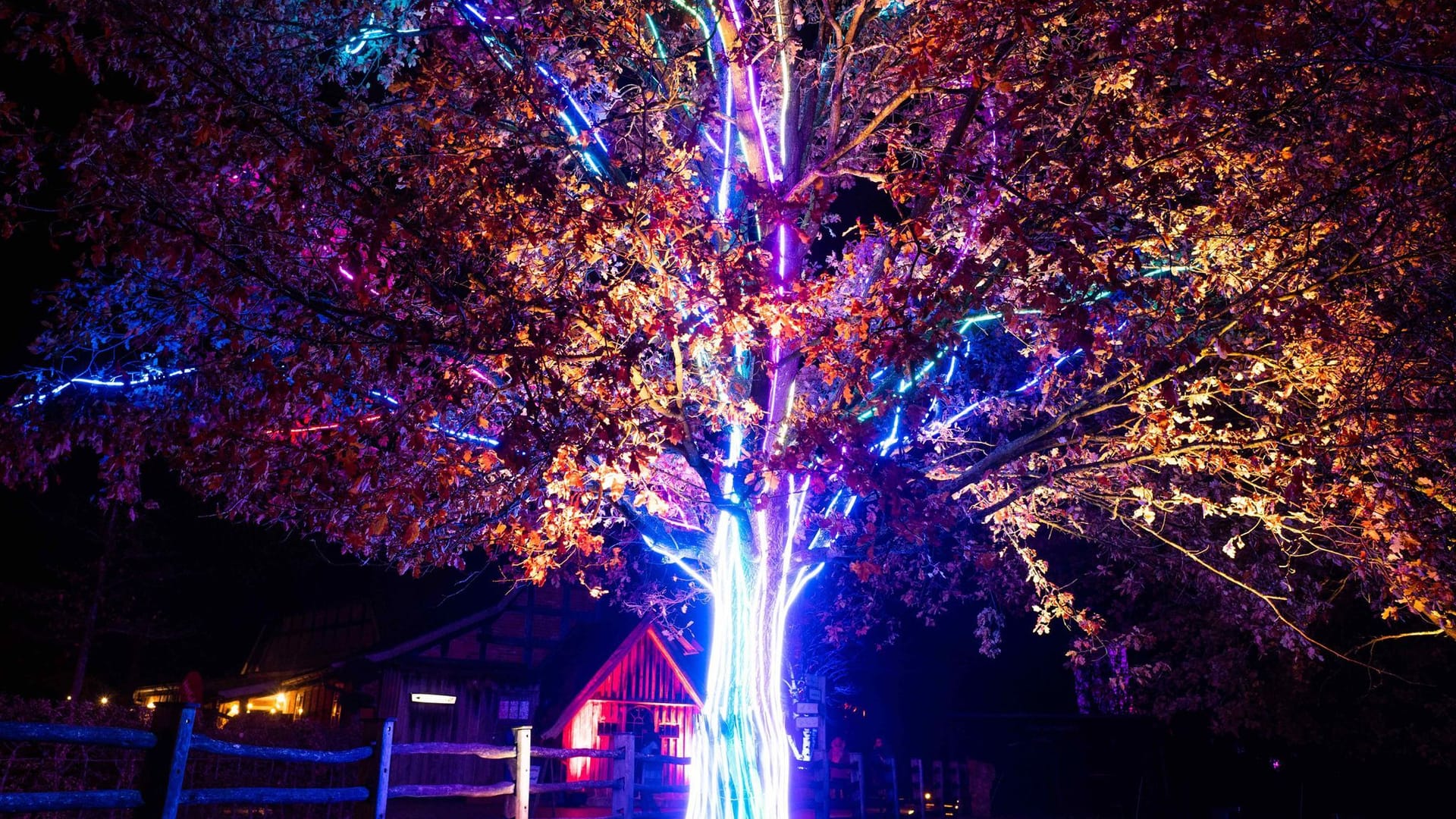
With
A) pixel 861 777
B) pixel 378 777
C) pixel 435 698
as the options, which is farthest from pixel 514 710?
pixel 378 777

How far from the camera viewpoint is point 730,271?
29.6 ft

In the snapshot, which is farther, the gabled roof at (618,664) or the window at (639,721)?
the window at (639,721)

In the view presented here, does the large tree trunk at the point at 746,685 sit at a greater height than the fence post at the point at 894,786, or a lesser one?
greater

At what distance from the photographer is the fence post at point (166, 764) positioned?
604 cm

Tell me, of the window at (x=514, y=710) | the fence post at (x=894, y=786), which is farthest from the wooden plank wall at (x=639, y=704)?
the fence post at (x=894, y=786)

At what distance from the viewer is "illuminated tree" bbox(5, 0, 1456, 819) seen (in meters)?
7.94

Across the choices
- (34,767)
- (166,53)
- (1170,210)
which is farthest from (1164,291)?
(34,767)

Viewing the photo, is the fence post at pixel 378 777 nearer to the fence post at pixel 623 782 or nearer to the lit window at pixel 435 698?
the fence post at pixel 623 782

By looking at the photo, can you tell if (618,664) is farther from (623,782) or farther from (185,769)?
(185,769)

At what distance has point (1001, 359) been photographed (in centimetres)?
1527

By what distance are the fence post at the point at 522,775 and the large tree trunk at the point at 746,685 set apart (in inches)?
77.8

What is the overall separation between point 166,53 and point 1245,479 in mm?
11920

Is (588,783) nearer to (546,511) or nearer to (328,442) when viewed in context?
(546,511)

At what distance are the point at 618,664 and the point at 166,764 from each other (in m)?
21.9
